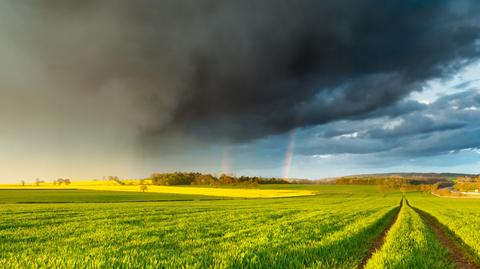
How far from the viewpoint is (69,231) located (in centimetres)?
2108

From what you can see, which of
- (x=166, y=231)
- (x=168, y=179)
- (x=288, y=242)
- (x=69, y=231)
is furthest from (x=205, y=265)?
(x=168, y=179)

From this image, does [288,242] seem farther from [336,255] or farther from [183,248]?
[183,248]

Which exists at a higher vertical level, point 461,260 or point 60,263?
point 60,263

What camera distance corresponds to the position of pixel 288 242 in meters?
14.6

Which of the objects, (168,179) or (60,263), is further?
(168,179)

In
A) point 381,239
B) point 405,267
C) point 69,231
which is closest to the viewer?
point 405,267

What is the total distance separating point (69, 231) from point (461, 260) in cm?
2167

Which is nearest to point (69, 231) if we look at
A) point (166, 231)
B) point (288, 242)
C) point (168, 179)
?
point (166, 231)

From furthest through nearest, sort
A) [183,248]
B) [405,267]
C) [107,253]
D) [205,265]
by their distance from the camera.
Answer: [183,248] → [107,253] → [405,267] → [205,265]

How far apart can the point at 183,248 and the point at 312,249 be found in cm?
538

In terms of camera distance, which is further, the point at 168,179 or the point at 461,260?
the point at 168,179

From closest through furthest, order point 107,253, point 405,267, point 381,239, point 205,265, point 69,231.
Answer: point 205,265, point 405,267, point 107,253, point 381,239, point 69,231

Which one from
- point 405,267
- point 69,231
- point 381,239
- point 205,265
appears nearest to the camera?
point 205,265

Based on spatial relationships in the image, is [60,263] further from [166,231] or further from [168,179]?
[168,179]
